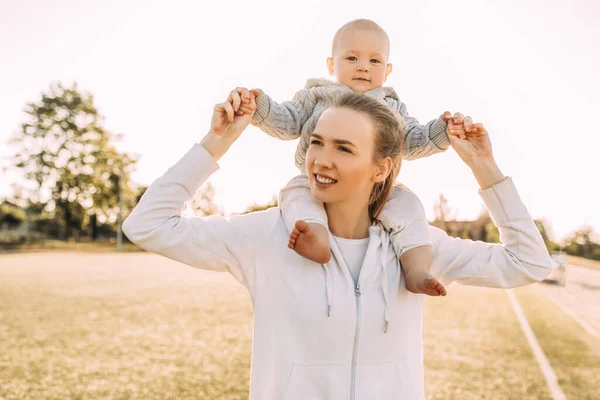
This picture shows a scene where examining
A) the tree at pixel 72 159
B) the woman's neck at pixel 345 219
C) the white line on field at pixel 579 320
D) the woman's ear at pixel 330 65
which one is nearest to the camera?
the woman's neck at pixel 345 219

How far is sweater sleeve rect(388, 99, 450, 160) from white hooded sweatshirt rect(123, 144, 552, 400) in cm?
43

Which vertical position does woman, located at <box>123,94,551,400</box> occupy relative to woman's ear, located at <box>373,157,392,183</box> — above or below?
below

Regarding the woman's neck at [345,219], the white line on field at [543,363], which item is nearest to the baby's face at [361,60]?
the woman's neck at [345,219]

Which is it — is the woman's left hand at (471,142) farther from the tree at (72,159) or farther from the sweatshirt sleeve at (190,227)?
the tree at (72,159)

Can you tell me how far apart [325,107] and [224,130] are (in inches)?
18.7

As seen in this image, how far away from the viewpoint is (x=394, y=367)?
7.18 feet

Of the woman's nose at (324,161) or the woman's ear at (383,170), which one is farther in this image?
the woman's ear at (383,170)

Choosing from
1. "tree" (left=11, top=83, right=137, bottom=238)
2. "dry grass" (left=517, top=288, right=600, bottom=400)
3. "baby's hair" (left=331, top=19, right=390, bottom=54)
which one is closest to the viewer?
"baby's hair" (left=331, top=19, right=390, bottom=54)

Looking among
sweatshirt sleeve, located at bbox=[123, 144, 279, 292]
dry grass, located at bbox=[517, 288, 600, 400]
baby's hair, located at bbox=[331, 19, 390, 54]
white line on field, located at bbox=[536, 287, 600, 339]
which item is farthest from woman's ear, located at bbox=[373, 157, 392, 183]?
white line on field, located at bbox=[536, 287, 600, 339]

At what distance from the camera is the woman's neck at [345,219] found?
2.35 m

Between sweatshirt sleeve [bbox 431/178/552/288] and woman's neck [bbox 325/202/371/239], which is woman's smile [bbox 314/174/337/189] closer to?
woman's neck [bbox 325/202/371/239]

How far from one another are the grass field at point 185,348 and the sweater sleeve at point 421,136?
4514mm

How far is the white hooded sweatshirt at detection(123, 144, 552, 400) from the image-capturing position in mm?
2125

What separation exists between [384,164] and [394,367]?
2.62ft
